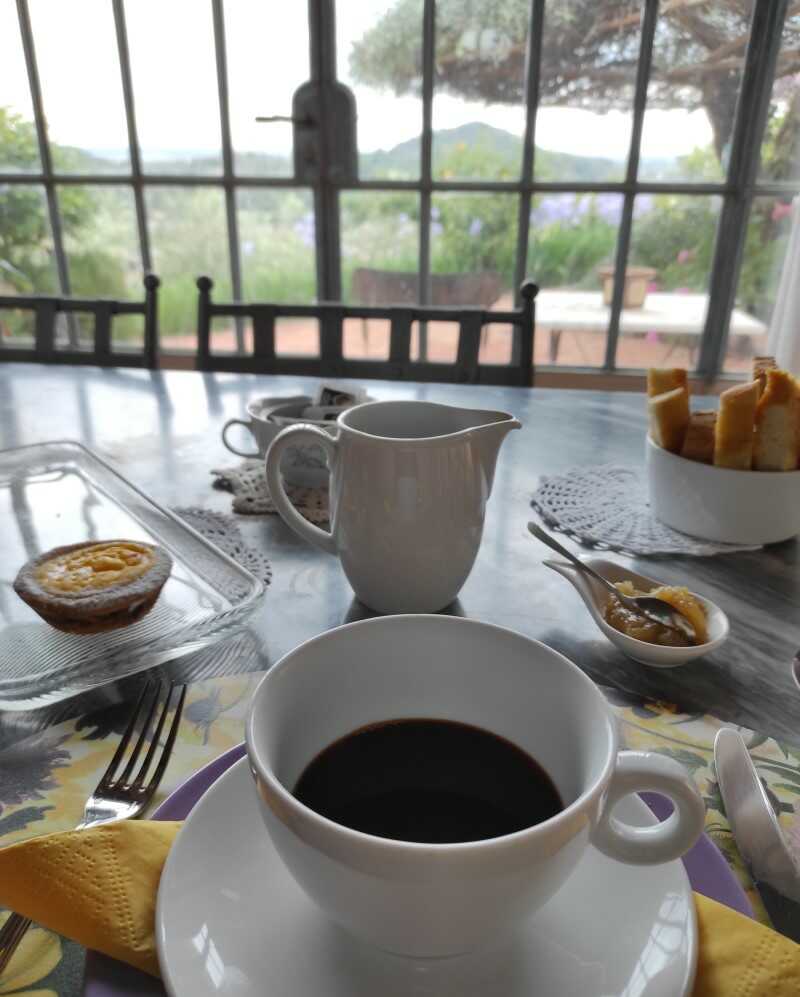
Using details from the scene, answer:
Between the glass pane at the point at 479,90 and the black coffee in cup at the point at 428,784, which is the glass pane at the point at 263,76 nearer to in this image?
the glass pane at the point at 479,90

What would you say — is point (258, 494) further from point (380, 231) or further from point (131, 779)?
point (380, 231)

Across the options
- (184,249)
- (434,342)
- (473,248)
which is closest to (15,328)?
(184,249)

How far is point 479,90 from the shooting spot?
223 centimetres

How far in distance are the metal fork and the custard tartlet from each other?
86 millimetres

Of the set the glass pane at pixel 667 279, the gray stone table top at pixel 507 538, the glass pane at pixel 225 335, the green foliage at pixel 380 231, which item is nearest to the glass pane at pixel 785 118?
the green foliage at pixel 380 231

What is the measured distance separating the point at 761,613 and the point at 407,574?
28 cm

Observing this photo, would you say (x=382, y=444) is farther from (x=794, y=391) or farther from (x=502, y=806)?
(x=794, y=391)

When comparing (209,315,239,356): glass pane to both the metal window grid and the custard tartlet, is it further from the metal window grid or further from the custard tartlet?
the custard tartlet

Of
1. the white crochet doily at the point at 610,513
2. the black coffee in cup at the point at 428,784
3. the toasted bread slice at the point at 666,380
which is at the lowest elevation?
the white crochet doily at the point at 610,513

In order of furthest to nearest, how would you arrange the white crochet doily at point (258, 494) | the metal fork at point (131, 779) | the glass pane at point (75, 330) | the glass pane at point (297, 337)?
the glass pane at point (75, 330)
the glass pane at point (297, 337)
the white crochet doily at point (258, 494)
the metal fork at point (131, 779)

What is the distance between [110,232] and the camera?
2.57 m

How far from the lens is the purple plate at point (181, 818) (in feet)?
0.85

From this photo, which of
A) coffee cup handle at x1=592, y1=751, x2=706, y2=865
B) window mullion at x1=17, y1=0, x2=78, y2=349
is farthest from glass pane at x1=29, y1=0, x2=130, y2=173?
coffee cup handle at x1=592, y1=751, x2=706, y2=865

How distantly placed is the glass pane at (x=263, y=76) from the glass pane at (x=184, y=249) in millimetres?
196
